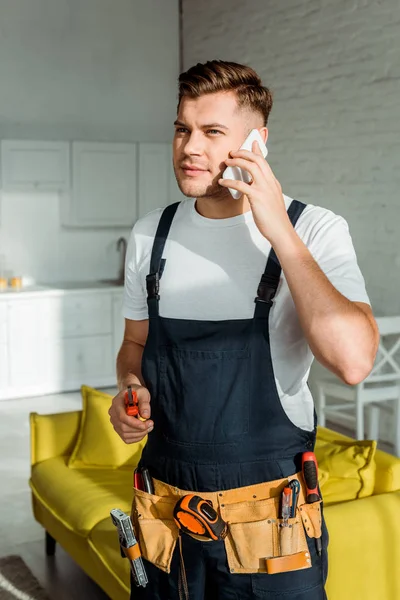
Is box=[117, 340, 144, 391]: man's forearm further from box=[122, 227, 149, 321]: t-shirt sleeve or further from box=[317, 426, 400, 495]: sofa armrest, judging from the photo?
box=[317, 426, 400, 495]: sofa armrest

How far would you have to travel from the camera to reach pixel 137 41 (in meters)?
7.65

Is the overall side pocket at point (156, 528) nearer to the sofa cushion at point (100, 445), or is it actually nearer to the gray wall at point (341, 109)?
the sofa cushion at point (100, 445)

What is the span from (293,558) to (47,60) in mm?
6251

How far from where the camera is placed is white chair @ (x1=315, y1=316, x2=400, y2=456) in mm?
5027

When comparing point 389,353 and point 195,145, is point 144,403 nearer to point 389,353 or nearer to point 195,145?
point 195,145

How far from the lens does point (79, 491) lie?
11.3 feet

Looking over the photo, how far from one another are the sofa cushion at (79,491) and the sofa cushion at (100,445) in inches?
1.7

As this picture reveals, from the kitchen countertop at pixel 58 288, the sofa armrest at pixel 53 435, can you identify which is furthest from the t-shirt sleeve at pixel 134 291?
the kitchen countertop at pixel 58 288

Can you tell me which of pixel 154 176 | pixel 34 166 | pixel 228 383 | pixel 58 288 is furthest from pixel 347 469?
pixel 154 176

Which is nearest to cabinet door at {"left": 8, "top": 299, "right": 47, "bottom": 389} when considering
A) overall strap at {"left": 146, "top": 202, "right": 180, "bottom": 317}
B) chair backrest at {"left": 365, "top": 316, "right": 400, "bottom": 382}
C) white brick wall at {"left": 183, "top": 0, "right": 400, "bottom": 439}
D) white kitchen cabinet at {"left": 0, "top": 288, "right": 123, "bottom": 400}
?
white kitchen cabinet at {"left": 0, "top": 288, "right": 123, "bottom": 400}

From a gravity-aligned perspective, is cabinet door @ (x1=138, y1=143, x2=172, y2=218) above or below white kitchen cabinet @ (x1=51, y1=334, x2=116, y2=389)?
above

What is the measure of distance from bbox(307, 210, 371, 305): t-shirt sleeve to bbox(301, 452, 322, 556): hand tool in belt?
35 centimetres

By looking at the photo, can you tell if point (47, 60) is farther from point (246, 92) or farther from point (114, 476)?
point (246, 92)

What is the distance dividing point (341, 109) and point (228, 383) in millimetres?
4507
